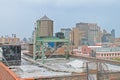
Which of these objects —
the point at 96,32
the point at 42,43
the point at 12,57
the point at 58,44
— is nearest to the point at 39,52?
the point at 42,43

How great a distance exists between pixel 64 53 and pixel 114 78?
1201cm

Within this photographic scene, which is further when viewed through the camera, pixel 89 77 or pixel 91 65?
pixel 91 65

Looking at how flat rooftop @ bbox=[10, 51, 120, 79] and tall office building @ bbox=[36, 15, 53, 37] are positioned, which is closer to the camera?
flat rooftop @ bbox=[10, 51, 120, 79]

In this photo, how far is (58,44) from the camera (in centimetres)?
2320

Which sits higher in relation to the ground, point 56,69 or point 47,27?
point 47,27

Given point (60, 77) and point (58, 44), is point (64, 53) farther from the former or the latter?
point (60, 77)

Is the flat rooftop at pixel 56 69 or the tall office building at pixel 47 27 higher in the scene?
the tall office building at pixel 47 27

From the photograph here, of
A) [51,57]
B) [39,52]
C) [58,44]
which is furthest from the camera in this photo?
[58,44]

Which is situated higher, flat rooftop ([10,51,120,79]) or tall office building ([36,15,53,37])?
tall office building ([36,15,53,37])

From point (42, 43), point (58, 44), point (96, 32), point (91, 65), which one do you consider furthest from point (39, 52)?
point (96, 32)

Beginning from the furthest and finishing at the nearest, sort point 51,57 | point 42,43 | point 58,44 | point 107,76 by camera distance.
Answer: point 58,44 < point 51,57 < point 42,43 < point 107,76

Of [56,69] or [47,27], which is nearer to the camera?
[56,69]

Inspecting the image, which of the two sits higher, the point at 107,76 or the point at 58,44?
the point at 58,44

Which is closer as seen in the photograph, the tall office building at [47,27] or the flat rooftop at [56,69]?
the flat rooftop at [56,69]
